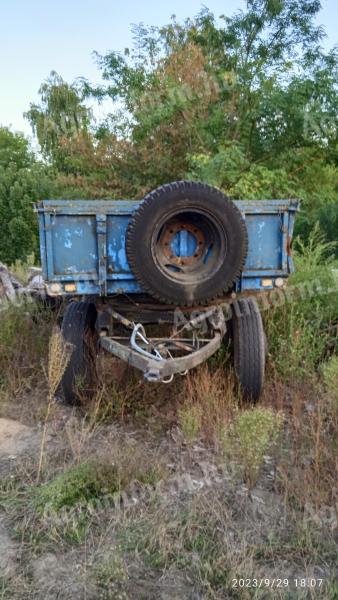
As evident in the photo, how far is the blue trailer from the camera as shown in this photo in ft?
12.4

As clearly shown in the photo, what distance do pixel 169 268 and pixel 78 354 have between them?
1.06 m

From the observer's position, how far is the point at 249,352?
166 inches

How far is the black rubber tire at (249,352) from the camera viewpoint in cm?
420

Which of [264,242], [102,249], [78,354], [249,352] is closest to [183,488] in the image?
[249,352]

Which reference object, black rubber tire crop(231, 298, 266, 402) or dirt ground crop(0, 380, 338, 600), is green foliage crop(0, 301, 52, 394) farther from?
black rubber tire crop(231, 298, 266, 402)

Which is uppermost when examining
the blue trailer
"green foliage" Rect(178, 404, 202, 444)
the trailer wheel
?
the blue trailer

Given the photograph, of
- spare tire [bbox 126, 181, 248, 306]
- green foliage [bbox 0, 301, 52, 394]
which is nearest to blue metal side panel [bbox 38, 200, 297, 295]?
spare tire [bbox 126, 181, 248, 306]

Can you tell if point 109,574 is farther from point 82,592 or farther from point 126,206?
point 126,206

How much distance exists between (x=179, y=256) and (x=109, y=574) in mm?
2397

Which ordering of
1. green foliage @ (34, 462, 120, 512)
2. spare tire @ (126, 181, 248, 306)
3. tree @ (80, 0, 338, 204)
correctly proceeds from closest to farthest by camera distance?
green foliage @ (34, 462, 120, 512) → spare tire @ (126, 181, 248, 306) → tree @ (80, 0, 338, 204)

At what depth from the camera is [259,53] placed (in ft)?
40.6

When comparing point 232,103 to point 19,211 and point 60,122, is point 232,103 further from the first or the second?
point 19,211

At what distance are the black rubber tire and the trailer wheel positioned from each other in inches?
48.5

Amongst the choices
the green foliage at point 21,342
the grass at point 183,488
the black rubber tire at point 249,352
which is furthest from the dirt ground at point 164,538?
the green foliage at point 21,342
